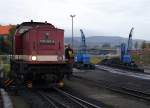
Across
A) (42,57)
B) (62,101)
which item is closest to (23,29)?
(42,57)

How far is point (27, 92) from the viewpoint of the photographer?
70.5 ft

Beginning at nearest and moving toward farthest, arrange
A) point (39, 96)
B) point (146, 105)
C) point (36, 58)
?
point (146, 105), point (39, 96), point (36, 58)

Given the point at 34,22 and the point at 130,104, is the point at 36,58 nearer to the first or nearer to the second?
the point at 34,22

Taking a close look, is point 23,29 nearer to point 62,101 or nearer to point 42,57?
point 42,57

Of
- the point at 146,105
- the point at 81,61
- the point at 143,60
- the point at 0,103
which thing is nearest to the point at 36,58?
the point at 0,103

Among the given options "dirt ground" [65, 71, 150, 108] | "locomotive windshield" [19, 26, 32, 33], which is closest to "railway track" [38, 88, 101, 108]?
"dirt ground" [65, 71, 150, 108]

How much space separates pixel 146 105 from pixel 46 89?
25.0 ft

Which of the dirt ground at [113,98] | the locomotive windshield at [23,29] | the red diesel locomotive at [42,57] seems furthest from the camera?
the locomotive windshield at [23,29]

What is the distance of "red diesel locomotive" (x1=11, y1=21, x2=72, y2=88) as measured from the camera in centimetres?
2047

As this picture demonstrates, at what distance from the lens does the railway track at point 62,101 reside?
15620 millimetres

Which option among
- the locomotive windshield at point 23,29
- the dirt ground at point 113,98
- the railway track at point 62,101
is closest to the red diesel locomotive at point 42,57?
the locomotive windshield at point 23,29

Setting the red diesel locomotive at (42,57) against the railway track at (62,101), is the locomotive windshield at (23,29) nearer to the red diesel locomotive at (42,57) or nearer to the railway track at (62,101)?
the red diesel locomotive at (42,57)

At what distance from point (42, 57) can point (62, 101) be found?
4.15 metres

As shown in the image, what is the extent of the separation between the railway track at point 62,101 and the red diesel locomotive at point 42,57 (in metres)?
0.89
